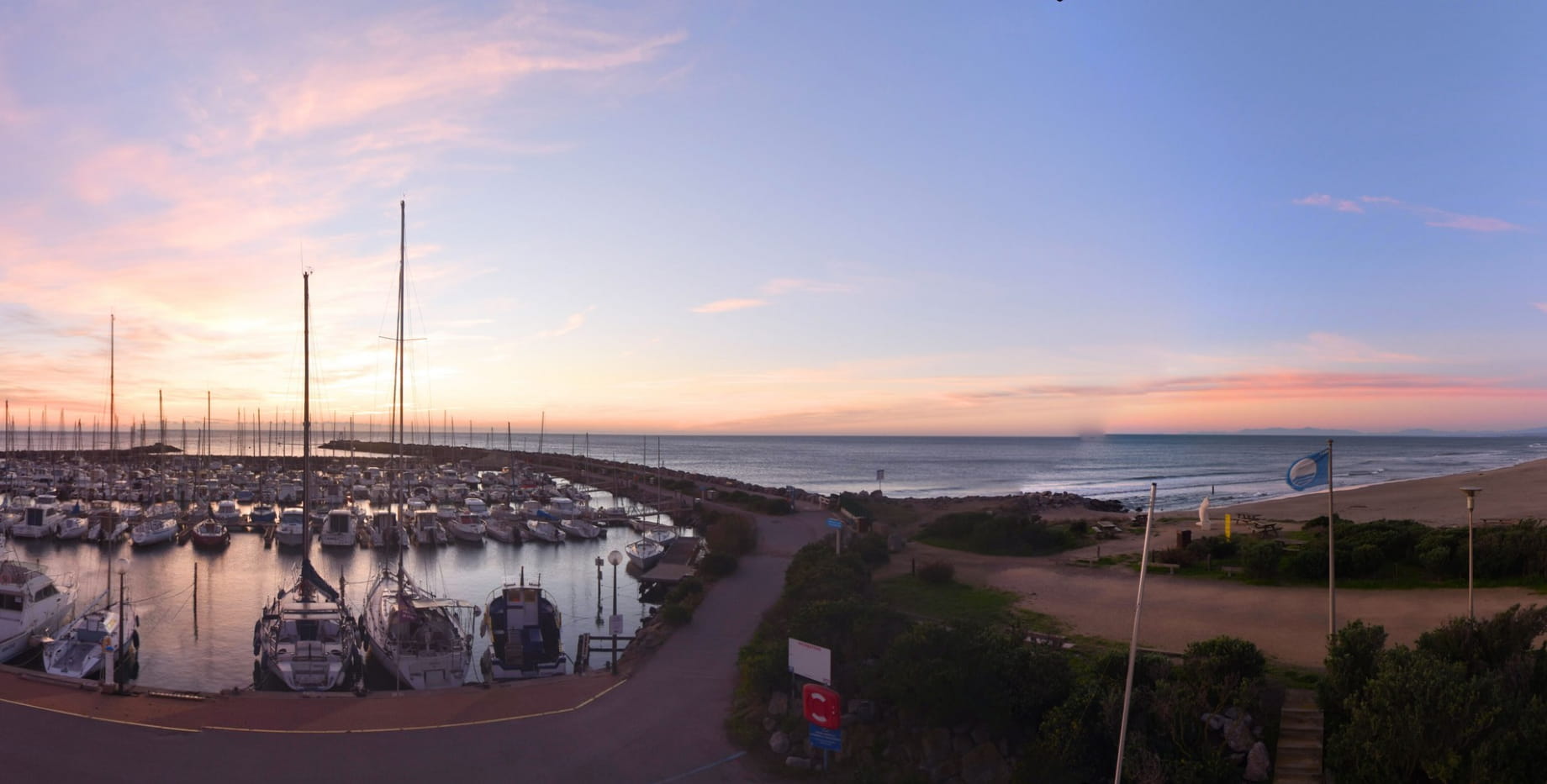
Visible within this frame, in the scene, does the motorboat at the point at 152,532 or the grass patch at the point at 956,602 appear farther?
the motorboat at the point at 152,532

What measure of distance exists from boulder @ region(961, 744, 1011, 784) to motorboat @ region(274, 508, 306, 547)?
4017 centimetres

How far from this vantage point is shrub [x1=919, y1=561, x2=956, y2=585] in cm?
2286

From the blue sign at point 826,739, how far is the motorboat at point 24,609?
855 inches

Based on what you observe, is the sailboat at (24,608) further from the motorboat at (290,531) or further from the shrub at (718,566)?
the motorboat at (290,531)

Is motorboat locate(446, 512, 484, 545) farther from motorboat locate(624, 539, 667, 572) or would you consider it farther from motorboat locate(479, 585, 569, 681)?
motorboat locate(479, 585, 569, 681)

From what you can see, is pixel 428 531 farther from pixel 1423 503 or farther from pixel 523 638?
pixel 1423 503

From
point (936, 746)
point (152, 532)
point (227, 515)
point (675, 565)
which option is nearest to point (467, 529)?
point (152, 532)

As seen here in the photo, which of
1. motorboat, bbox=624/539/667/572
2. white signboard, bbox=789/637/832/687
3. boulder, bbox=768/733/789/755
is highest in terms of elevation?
white signboard, bbox=789/637/832/687

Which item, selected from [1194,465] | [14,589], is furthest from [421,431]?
[14,589]

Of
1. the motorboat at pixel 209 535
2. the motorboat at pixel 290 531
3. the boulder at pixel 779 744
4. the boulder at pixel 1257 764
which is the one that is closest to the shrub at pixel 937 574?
the boulder at pixel 779 744

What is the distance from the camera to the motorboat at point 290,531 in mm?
43000

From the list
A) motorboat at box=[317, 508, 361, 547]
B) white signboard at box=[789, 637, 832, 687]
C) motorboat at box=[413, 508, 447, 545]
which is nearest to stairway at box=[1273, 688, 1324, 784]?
white signboard at box=[789, 637, 832, 687]

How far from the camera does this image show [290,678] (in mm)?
18234

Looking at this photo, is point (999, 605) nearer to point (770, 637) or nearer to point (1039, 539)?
point (770, 637)
